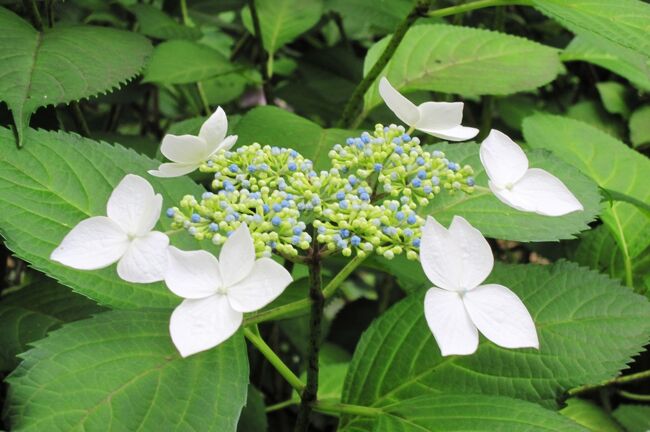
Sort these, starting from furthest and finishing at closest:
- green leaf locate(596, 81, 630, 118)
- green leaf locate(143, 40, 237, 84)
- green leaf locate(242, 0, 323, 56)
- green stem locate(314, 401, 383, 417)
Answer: green leaf locate(596, 81, 630, 118) → green leaf locate(242, 0, 323, 56) → green leaf locate(143, 40, 237, 84) → green stem locate(314, 401, 383, 417)

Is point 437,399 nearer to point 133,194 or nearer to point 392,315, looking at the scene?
point 392,315

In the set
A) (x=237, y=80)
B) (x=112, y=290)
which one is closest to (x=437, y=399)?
(x=112, y=290)

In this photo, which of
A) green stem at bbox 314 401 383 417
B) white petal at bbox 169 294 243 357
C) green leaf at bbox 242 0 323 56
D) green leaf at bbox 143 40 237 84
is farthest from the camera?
green leaf at bbox 242 0 323 56

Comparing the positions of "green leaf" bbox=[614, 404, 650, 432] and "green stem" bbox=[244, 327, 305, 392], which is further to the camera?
"green leaf" bbox=[614, 404, 650, 432]

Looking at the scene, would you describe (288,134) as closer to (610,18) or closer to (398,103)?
(398,103)

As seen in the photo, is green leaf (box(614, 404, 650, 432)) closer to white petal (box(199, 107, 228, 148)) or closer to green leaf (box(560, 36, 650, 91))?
green leaf (box(560, 36, 650, 91))

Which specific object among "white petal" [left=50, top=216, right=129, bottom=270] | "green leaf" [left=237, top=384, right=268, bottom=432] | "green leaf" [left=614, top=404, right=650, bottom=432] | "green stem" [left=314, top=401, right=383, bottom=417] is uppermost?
"white petal" [left=50, top=216, right=129, bottom=270]

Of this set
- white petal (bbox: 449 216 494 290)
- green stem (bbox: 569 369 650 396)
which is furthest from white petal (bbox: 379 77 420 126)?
green stem (bbox: 569 369 650 396)

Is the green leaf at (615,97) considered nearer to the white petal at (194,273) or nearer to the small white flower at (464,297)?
the small white flower at (464,297)

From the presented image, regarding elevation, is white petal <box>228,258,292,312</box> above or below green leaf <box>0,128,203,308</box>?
above
